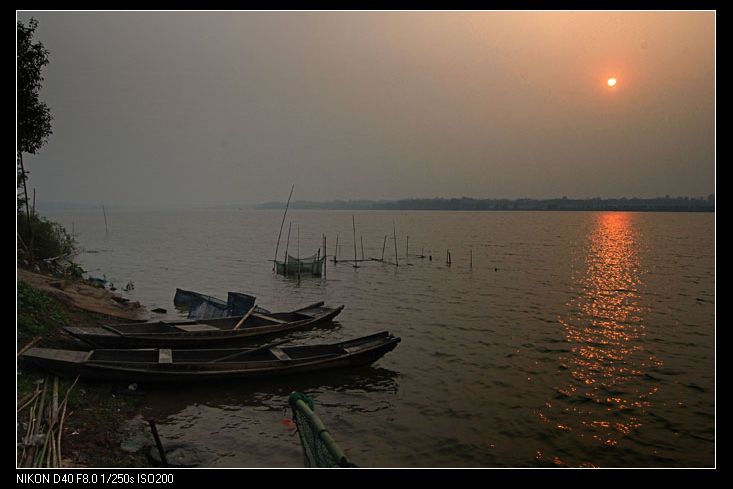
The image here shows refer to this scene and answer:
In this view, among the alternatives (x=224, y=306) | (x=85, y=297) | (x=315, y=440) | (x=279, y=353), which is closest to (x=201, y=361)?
(x=279, y=353)

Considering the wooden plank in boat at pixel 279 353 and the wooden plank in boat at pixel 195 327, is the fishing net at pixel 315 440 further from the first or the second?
the wooden plank in boat at pixel 195 327

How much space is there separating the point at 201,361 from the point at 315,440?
6498 millimetres

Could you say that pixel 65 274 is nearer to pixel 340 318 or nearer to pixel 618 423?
pixel 340 318

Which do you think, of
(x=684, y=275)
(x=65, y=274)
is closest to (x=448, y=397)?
(x=65, y=274)

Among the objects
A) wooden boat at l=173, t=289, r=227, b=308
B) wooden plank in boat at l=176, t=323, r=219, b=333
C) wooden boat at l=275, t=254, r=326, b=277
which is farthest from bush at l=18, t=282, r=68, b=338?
wooden boat at l=275, t=254, r=326, b=277

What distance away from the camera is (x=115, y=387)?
32.2 ft

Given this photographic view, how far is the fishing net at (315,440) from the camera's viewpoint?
16.0ft

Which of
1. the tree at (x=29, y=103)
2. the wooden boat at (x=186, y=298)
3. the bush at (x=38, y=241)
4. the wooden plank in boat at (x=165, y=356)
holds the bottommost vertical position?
the wooden boat at (x=186, y=298)

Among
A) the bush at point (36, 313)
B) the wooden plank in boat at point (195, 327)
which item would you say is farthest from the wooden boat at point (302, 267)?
the bush at point (36, 313)

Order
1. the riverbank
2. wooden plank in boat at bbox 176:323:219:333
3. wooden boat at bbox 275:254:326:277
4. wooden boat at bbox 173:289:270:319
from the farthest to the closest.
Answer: wooden boat at bbox 275:254:326:277 < wooden boat at bbox 173:289:270:319 < wooden plank in boat at bbox 176:323:219:333 < the riverbank

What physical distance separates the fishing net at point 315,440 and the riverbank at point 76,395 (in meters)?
3.02

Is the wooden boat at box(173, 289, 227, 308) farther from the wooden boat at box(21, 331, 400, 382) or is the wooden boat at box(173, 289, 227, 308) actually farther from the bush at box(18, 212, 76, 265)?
the wooden boat at box(21, 331, 400, 382)

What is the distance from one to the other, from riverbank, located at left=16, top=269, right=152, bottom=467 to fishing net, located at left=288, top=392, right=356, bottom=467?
3.02 metres

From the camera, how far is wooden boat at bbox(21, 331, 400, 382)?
9635 mm
